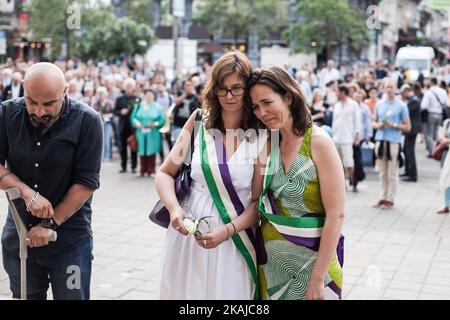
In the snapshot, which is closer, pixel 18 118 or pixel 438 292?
pixel 18 118

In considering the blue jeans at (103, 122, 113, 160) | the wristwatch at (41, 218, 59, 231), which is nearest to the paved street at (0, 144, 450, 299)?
the wristwatch at (41, 218, 59, 231)

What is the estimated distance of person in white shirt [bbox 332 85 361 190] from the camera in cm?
1062

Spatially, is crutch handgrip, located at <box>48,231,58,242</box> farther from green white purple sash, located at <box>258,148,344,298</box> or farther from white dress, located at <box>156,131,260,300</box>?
green white purple sash, located at <box>258,148,344,298</box>

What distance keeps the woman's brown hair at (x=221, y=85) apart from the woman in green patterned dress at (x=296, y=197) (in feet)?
0.21

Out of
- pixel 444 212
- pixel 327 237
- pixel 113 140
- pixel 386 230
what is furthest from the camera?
pixel 113 140

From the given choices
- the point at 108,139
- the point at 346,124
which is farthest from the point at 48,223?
the point at 108,139

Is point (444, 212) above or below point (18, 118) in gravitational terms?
below

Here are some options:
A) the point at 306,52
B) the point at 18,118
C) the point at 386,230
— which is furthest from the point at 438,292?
the point at 306,52

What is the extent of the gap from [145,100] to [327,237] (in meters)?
10.1

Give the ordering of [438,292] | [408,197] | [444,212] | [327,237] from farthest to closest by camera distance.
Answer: [408,197] → [444,212] → [438,292] → [327,237]

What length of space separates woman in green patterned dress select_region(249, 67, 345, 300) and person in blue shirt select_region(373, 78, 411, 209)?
6.93m

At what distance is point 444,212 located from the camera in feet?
30.8

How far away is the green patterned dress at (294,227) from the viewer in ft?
9.61

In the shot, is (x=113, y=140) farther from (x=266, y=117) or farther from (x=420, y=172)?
(x=266, y=117)
